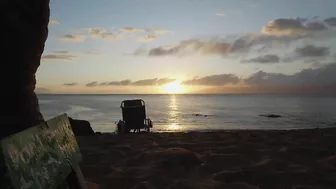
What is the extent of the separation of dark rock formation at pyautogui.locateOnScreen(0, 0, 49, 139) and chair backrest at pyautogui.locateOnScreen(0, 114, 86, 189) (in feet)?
16.6

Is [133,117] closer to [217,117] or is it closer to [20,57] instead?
[20,57]

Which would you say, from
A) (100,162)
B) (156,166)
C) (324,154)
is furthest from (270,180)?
(100,162)

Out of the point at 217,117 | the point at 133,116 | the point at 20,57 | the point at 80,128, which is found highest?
the point at 20,57

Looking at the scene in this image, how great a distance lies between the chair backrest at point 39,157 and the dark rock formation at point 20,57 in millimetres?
5066

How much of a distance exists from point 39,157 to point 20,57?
21.2 ft

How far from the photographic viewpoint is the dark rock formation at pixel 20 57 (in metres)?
7.21

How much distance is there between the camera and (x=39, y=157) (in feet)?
6.10

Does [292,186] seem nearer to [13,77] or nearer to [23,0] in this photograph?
[13,77]

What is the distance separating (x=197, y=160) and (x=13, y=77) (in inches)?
192

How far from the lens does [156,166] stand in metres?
5.86

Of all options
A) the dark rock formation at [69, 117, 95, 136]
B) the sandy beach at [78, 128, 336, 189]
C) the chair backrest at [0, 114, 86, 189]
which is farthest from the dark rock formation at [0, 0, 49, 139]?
the dark rock formation at [69, 117, 95, 136]

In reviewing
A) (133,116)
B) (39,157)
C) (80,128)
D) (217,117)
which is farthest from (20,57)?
(217,117)

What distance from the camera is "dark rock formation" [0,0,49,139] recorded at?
7.21 meters

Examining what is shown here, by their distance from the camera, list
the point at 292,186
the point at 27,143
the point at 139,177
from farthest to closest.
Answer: the point at 139,177 → the point at 292,186 → the point at 27,143
